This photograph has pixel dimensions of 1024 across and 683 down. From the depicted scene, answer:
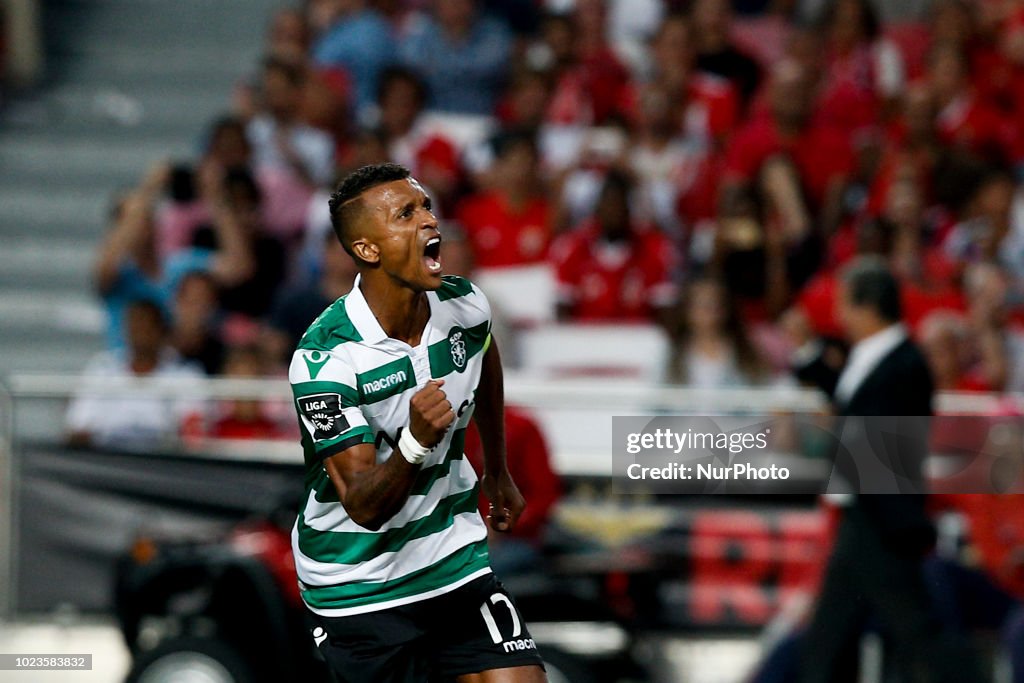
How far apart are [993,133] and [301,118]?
170 inches

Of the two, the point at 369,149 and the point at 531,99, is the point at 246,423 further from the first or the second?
the point at 531,99

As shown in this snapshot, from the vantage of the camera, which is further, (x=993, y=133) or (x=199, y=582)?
(x=993, y=133)

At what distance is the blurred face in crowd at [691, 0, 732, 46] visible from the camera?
36.4 ft

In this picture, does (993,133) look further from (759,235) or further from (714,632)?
(714,632)

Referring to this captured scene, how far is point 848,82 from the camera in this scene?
1080 cm

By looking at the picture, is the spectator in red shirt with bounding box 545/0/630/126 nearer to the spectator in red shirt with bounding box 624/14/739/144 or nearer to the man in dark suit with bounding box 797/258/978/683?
the spectator in red shirt with bounding box 624/14/739/144

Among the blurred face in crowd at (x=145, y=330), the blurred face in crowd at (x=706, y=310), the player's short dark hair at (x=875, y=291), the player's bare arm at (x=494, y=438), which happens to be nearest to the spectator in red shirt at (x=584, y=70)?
the blurred face in crowd at (x=706, y=310)

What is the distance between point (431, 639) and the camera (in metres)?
4.81

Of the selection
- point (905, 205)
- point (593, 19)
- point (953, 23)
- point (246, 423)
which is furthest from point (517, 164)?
point (953, 23)

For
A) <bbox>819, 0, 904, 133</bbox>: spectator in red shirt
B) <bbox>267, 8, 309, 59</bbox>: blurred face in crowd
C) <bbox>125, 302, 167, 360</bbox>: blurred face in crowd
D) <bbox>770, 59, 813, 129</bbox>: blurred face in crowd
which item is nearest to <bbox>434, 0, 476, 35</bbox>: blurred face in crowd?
<bbox>267, 8, 309, 59</bbox>: blurred face in crowd

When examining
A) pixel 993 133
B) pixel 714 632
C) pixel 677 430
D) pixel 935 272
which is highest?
pixel 993 133

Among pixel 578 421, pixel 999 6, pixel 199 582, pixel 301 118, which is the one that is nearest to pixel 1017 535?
pixel 578 421

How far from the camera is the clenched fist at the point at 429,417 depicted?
13.8 ft

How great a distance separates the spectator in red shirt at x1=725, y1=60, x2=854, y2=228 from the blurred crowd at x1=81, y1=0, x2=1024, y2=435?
0.04 ft
